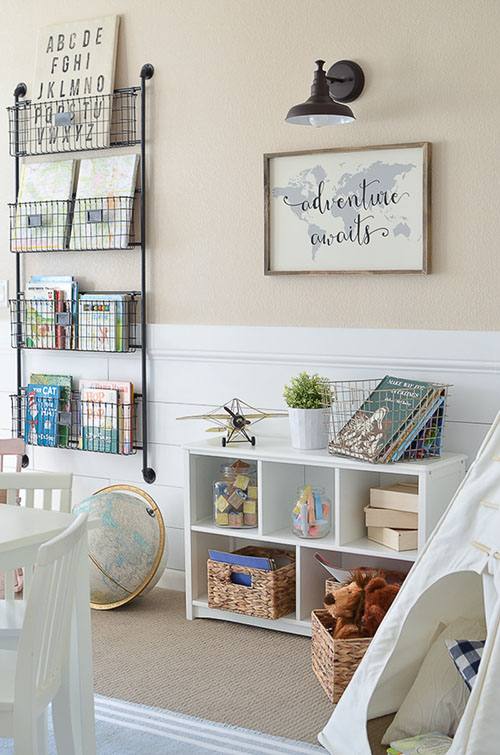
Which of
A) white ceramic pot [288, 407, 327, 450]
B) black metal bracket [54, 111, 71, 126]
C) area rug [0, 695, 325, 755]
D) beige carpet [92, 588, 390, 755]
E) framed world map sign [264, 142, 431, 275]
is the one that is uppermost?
black metal bracket [54, 111, 71, 126]

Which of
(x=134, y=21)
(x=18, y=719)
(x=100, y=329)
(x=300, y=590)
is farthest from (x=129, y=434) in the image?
(x=18, y=719)

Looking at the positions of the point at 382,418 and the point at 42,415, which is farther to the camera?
the point at 42,415

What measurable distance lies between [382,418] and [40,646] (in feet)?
5.08

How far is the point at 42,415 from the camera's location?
160 inches

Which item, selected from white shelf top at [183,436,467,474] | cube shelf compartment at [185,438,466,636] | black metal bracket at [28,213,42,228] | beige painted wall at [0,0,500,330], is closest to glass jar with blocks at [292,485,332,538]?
cube shelf compartment at [185,438,466,636]

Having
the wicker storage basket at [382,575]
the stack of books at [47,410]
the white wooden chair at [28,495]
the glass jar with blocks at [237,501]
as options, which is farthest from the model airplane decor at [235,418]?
the white wooden chair at [28,495]

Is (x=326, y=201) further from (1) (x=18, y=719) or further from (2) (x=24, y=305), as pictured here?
(1) (x=18, y=719)

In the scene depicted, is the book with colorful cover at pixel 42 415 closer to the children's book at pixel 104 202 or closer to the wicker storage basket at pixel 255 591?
the children's book at pixel 104 202

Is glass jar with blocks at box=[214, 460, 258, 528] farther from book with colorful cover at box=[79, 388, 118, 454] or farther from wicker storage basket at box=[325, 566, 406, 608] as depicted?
book with colorful cover at box=[79, 388, 118, 454]

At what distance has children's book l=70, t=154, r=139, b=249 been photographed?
149 inches

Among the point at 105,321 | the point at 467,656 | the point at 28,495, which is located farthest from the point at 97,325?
the point at 467,656

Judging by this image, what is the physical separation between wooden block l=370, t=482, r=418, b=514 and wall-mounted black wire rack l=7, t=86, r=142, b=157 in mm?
1750

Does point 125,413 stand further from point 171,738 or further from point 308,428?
point 171,738

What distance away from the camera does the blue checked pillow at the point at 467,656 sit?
2.30 metres
